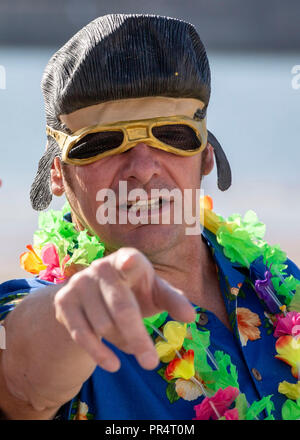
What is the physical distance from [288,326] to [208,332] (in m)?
0.27

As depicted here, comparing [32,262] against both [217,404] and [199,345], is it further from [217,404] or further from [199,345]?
[217,404]

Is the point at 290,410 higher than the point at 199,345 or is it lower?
lower

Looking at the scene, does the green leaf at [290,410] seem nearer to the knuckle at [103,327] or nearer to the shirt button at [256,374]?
the shirt button at [256,374]

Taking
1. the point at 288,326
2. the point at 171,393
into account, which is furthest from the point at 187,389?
the point at 288,326

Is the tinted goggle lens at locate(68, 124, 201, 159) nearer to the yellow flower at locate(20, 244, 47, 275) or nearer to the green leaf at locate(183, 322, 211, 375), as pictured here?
the yellow flower at locate(20, 244, 47, 275)

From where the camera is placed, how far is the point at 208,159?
251cm

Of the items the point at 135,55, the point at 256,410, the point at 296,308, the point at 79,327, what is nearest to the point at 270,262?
the point at 296,308

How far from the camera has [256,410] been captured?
190 centimetres

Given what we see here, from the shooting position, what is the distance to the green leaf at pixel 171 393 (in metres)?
1.91

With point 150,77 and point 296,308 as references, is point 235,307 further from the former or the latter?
point 150,77

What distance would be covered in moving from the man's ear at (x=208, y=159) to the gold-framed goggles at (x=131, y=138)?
0.67ft

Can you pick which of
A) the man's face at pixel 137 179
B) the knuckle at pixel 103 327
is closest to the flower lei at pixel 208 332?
the man's face at pixel 137 179

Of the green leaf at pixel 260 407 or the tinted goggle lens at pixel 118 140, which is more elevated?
the tinted goggle lens at pixel 118 140

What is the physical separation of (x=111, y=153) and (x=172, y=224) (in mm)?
289
